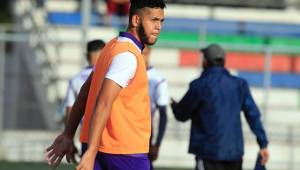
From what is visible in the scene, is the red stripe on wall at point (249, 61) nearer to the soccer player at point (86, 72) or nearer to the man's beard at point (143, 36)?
the soccer player at point (86, 72)

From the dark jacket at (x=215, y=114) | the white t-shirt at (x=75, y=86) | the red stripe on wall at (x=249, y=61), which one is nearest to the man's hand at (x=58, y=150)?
the dark jacket at (x=215, y=114)

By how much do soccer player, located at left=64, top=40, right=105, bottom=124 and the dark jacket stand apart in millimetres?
1062

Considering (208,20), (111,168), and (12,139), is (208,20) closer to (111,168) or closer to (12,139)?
(12,139)

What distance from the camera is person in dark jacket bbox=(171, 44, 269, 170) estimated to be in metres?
7.86

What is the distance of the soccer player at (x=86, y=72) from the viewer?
28.1 feet

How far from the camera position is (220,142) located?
7.84m

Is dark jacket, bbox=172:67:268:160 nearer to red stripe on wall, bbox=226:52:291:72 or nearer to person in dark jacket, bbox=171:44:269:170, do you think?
person in dark jacket, bbox=171:44:269:170

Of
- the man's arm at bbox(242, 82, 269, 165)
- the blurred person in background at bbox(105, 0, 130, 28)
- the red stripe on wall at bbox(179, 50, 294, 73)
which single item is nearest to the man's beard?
the man's arm at bbox(242, 82, 269, 165)

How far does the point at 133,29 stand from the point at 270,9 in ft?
45.1

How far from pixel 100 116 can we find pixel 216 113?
303 cm

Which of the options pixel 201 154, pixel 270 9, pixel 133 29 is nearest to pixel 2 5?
pixel 270 9

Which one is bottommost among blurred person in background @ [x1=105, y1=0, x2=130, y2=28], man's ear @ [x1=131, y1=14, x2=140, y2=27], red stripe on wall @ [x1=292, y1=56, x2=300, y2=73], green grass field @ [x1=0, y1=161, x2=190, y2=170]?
green grass field @ [x1=0, y1=161, x2=190, y2=170]

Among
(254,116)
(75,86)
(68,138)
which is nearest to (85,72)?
(75,86)

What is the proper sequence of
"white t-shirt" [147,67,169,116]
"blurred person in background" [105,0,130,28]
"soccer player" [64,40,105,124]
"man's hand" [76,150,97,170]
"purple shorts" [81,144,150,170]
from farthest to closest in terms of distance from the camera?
"blurred person in background" [105,0,130,28] → "white t-shirt" [147,67,169,116] → "soccer player" [64,40,105,124] → "purple shorts" [81,144,150,170] → "man's hand" [76,150,97,170]
